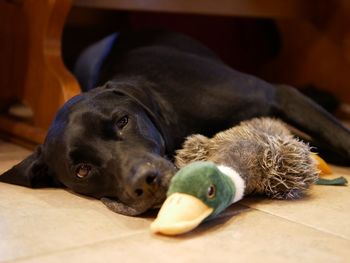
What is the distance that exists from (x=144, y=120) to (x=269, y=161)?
0.35 m

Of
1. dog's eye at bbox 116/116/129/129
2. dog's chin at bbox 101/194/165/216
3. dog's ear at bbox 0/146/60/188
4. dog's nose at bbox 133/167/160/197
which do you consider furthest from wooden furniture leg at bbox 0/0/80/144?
dog's nose at bbox 133/167/160/197

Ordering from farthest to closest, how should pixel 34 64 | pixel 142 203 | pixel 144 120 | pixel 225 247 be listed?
pixel 34 64
pixel 144 120
pixel 142 203
pixel 225 247

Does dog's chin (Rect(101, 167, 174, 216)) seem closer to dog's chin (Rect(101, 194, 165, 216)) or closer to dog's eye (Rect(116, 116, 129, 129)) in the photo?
dog's chin (Rect(101, 194, 165, 216))

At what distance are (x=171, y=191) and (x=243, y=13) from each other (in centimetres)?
164

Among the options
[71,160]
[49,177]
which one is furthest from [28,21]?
[71,160]

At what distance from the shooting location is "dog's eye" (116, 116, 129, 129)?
4.73ft

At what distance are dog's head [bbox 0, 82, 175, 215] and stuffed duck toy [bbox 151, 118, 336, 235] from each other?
8cm

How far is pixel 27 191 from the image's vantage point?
156 centimetres

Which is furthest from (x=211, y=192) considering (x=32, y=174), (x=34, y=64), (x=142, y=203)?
(x=34, y=64)

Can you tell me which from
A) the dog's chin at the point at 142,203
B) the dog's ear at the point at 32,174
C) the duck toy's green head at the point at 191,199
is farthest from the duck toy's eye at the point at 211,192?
the dog's ear at the point at 32,174

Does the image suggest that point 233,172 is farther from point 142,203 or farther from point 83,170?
point 83,170

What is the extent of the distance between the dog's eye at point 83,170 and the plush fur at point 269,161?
0.78 ft

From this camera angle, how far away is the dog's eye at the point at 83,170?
4.65ft

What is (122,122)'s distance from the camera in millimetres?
1454
